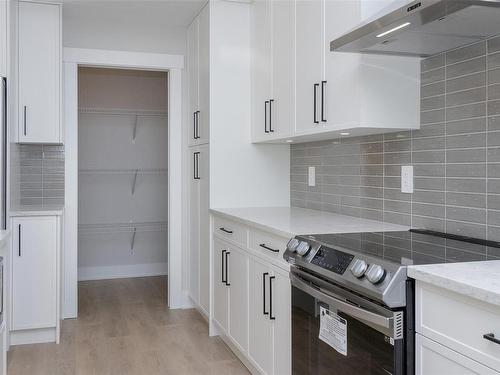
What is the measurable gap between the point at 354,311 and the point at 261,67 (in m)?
2.15

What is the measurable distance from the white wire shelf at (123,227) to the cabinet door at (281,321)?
11.1 feet

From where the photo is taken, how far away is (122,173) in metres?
5.60

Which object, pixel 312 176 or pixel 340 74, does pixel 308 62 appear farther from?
pixel 312 176

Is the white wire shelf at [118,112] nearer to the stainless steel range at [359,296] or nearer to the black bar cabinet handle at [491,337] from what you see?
the stainless steel range at [359,296]

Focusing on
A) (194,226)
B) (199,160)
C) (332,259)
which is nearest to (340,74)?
(332,259)

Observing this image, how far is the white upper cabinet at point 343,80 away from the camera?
7.33 ft

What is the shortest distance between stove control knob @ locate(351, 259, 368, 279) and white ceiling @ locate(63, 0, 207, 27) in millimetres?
2628

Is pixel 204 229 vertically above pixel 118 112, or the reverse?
pixel 118 112

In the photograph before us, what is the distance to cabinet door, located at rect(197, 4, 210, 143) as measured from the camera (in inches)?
144

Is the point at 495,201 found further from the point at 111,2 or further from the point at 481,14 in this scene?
the point at 111,2

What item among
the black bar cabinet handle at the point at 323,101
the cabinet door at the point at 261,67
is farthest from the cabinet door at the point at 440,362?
the cabinet door at the point at 261,67

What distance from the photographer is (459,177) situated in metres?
2.09

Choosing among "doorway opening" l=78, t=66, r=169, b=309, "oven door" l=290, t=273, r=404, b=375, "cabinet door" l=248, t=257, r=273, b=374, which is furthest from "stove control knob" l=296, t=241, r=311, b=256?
"doorway opening" l=78, t=66, r=169, b=309

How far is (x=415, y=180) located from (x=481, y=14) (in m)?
0.87
